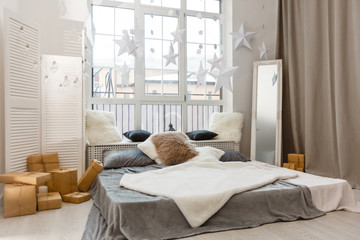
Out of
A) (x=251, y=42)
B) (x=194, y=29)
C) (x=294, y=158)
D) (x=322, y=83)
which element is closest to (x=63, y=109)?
(x=194, y=29)

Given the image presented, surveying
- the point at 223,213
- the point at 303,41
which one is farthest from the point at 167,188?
the point at 303,41

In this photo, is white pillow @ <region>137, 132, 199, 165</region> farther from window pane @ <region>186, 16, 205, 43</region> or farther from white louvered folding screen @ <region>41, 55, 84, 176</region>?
window pane @ <region>186, 16, 205, 43</region>

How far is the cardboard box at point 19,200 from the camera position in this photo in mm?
2452

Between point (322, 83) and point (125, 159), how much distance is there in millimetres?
2706

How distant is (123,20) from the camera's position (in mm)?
4168

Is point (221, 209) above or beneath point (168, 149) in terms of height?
beneath

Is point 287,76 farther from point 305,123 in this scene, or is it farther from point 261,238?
point 261,238

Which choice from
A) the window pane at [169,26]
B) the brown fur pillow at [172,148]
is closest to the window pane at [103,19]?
the window pane at [169,26]

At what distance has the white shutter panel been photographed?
2.80 m

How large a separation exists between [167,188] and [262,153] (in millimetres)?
2300

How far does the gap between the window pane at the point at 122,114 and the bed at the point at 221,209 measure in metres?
1.47

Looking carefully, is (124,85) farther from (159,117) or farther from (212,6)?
(212,6)

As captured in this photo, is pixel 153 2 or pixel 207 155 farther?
pixel 153 2

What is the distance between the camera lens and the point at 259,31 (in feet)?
14.8
